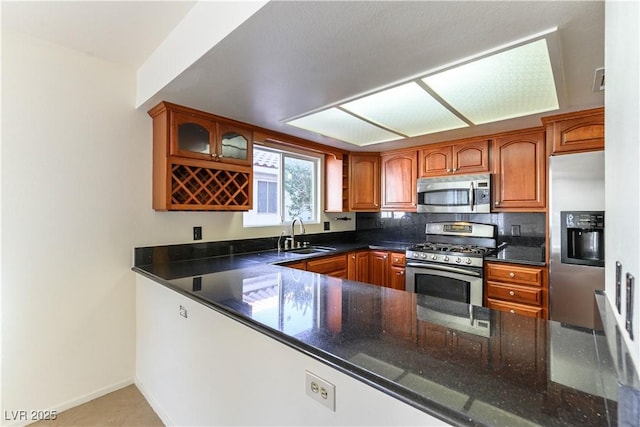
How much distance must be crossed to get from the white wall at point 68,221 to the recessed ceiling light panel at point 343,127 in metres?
1.36

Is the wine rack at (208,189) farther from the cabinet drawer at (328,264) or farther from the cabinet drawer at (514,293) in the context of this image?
the cabinet drawer at (514,293)

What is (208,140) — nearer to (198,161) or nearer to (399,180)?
(198,161)

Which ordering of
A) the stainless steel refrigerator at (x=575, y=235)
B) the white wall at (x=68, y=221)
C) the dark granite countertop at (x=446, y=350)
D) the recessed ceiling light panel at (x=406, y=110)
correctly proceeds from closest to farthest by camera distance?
1. the dark granite countertop at (x=446, y=350)
2. the white wall at (x=68, y=221)
3. the recessed ceiling light panel at (x=406, y=110)
4. the stainless steel refrigerator at (x=575, y=235)

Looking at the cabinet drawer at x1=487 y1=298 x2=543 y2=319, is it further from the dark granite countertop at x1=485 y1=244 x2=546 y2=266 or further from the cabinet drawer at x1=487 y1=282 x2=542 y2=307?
the dark granite countertop at x1=485 y1=244 x2=546 y2=266

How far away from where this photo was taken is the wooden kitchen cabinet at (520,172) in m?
2.76

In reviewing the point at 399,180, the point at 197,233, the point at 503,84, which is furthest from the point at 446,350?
the point at 399,180

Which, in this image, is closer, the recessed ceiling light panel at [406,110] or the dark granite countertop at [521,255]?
the recessed ceiling light panel at [406,110]

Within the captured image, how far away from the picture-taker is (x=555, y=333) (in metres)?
0.96

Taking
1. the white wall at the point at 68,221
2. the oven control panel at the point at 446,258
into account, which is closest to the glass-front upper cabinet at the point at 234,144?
the white wall at the point at 68,221

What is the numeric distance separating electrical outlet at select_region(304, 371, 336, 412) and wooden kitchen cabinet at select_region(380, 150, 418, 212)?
2945mm

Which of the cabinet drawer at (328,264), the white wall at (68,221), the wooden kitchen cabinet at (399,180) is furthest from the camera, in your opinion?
the wooden kitchen cabinet at (399,180)

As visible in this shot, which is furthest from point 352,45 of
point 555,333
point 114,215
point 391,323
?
point 114,215

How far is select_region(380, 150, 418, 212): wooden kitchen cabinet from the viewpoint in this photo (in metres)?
3.61

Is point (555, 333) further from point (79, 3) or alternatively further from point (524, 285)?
point (79, 3)
